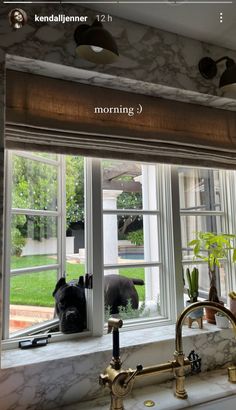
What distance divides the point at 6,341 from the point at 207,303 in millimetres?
884

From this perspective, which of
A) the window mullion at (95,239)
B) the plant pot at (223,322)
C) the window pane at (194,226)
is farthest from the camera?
the window pane at (194,226)

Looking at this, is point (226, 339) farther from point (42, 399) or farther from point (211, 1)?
point (211, 1)

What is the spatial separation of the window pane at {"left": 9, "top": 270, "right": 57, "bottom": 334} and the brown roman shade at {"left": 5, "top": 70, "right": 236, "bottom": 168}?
61 cm

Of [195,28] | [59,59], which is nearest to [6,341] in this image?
[59,59]

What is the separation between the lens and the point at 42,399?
112 cm

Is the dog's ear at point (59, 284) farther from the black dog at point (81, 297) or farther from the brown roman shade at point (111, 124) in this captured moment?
the brown roman shade at point (111, 124)

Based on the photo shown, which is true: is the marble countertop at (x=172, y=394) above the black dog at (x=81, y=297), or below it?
below

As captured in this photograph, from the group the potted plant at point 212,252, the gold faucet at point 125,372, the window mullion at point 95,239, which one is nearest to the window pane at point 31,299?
the window mullion at point 95,239

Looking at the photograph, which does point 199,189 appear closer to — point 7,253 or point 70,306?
point 70,306

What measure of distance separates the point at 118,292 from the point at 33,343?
18.9 inches

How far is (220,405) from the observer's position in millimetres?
1199

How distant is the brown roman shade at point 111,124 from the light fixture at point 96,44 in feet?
0.64

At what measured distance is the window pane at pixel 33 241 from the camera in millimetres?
1318

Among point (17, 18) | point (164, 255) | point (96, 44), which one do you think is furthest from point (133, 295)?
point (17, 18)
